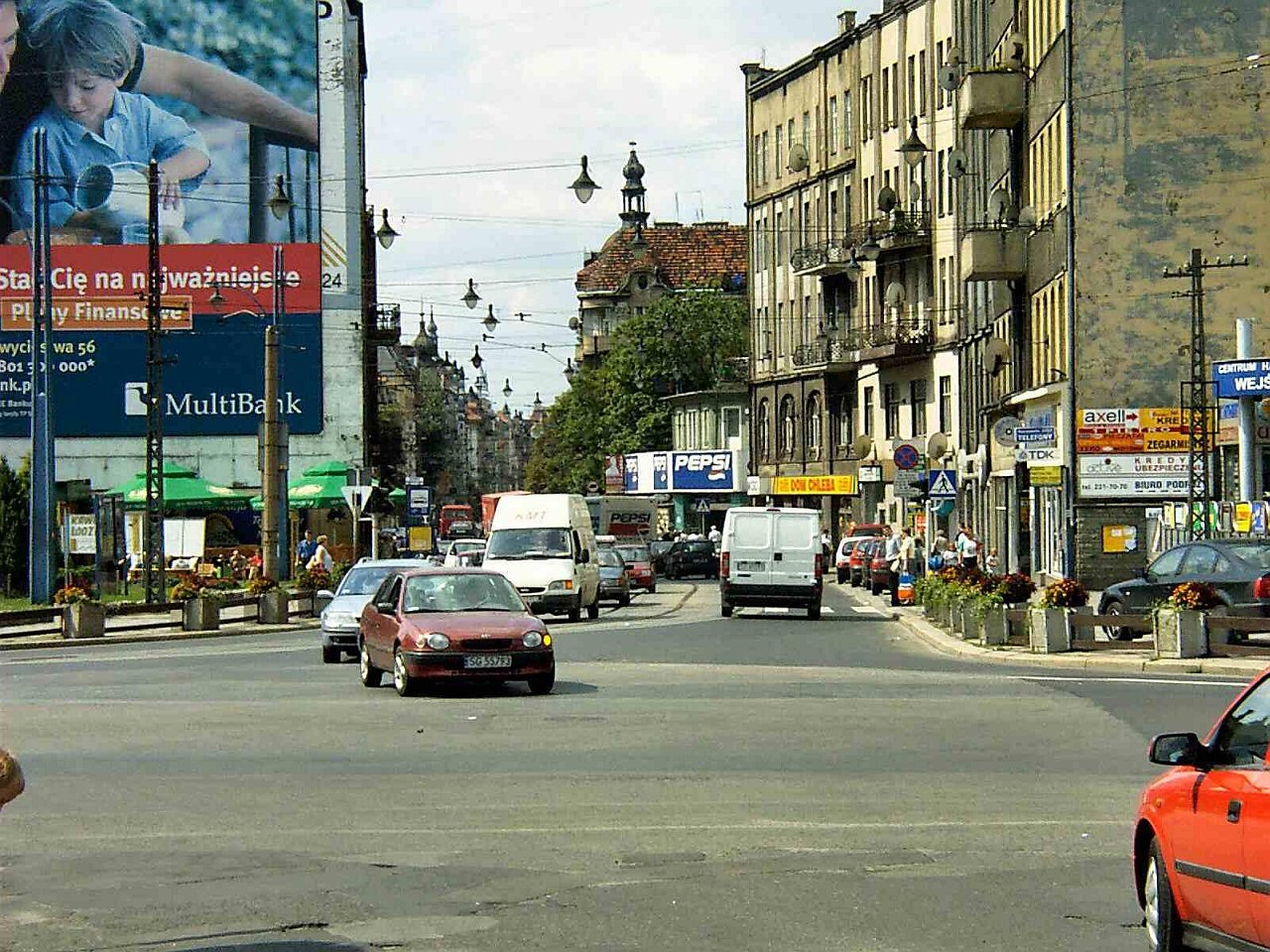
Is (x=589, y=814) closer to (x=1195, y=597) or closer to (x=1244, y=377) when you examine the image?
(x=1195, y=597)

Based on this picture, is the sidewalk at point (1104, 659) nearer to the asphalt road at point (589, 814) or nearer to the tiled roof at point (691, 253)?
the asphalt road at point (589, 814)

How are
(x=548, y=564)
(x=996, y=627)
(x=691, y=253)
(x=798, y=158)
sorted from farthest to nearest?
(x=691, y=253) < (x=798, y=158) < (x=548, y=564) < (x=996, y=627)

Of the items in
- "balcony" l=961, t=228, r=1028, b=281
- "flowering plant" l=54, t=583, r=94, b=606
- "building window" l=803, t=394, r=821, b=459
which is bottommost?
"flowering plant" l=54, t=583, r=94, b=606

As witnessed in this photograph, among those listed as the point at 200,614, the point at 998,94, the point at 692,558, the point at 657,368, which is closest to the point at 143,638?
the point at 200,614

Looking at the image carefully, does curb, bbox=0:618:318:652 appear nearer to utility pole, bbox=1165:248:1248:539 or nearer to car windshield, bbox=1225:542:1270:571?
utility pole, bbox=1165:248:1248:539

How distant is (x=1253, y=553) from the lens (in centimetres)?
3006

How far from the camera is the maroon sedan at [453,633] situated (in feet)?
75.2

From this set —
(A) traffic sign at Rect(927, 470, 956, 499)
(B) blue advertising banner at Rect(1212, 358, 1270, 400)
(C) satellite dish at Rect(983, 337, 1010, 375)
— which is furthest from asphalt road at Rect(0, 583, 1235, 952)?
(C) satellite dish at Rect(983, 337, 1010, 375)

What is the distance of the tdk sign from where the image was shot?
112 meters

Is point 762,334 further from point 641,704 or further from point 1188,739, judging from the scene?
point 1188,739

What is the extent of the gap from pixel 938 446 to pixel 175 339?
2968 centimetres

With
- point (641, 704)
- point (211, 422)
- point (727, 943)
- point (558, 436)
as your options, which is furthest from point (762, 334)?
point (727, 943)

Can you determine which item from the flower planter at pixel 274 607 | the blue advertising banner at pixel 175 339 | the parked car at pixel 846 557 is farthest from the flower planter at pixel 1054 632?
the blue advertising banner at pixel 175 339

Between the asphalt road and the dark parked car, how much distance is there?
17.2 feet
